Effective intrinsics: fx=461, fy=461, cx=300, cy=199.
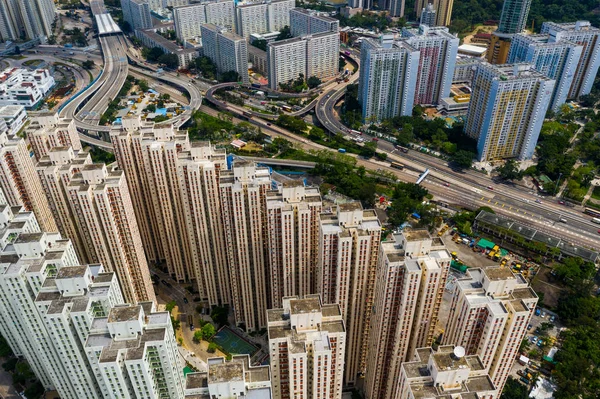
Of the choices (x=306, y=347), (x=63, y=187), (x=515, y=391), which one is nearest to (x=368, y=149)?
(x=515, y=391)

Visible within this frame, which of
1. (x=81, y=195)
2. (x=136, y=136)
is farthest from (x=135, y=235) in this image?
(x=136, y=136)

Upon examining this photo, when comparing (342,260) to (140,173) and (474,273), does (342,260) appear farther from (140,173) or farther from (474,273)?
(140,173)

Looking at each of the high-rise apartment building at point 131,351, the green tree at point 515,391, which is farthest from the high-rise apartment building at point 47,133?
the green tree at point 515,391

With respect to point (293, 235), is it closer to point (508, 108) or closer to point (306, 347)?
point (306, 347)

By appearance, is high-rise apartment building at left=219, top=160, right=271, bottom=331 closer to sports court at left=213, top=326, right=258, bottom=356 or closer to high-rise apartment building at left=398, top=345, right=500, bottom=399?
sports court at left=213, top=326, right=258, bottom=356

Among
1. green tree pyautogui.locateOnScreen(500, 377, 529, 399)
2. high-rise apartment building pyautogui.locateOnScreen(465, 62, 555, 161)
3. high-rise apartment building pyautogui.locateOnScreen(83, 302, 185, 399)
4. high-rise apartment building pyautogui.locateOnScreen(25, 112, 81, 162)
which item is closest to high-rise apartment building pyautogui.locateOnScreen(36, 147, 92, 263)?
high-rise apartment building pyautogui.locateOnScreen(25, 112, 81, 162)

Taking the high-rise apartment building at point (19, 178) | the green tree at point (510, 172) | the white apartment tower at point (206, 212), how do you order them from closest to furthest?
the white apartment tower at point (206, 212), the high-rise apartment building at point (19, 178), the green tree at point (510, 172)

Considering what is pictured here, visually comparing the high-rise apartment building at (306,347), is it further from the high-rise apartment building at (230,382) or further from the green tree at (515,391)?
the green tree at (515,391)

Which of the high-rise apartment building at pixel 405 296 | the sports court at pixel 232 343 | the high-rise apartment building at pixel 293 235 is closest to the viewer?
the high-rise apartment building at pixel 405 296
